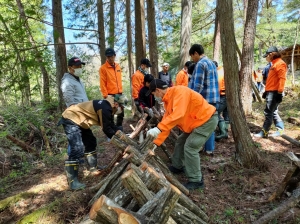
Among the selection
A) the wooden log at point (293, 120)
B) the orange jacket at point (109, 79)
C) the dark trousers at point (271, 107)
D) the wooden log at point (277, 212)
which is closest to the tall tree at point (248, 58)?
the wooden log at point (293, 120)

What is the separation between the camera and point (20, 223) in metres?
2.98

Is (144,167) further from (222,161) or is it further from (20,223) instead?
(222,161)

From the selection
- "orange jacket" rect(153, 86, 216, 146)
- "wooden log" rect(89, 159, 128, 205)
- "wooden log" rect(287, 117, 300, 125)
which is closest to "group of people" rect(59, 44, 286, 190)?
"orange jacket" rect(153, 86, 216, 146)

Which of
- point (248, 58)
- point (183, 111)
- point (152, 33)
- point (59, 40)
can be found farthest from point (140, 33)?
point (183, 111)

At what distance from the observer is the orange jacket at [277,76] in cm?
525

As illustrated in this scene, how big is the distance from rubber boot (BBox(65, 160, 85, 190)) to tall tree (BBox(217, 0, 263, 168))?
110 inches

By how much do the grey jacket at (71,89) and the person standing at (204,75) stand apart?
7.27ft

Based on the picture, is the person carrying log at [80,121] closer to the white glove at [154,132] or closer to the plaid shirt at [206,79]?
the white glove at [154,132]

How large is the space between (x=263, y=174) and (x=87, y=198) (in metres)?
2.96

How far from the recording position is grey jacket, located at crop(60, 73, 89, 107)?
13.7 ft

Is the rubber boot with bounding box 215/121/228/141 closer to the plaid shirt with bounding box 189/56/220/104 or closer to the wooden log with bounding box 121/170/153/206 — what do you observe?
the plaid shirt with bounding box 189/56/220/104

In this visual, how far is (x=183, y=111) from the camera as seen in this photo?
3.12m

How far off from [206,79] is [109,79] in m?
2.69

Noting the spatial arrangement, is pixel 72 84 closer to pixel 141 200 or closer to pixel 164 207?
pixel 141 200
